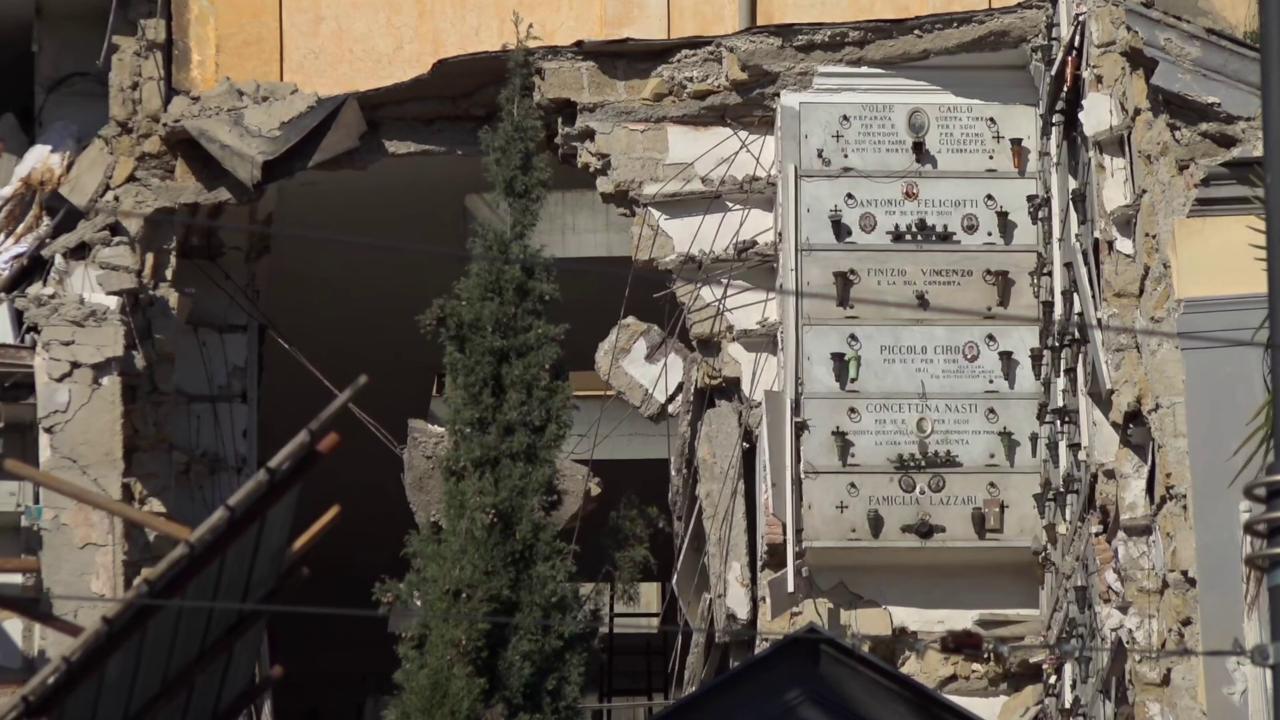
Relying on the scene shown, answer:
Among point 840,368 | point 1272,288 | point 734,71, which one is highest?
point 734,71

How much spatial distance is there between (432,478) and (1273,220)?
845cm

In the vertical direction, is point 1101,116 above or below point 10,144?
below

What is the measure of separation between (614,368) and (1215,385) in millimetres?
4980

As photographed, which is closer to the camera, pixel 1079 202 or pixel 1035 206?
pixel 1079 202

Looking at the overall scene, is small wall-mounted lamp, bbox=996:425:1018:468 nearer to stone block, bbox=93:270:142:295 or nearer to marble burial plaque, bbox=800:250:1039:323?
marble burial plaque, bbox=800:250:1039:323

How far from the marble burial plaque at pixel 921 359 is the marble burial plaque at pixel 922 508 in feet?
1.88

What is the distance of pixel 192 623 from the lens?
812 cm

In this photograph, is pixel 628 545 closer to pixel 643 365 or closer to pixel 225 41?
pixel 643 365

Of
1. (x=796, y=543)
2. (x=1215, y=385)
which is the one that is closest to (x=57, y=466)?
(x=796, y=543)

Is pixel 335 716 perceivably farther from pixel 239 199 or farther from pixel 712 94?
pixel 712 94

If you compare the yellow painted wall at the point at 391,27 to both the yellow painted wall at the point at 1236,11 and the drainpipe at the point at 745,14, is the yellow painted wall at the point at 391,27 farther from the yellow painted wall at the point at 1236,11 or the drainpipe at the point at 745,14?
the yellow painted wall at the point at 1236,11

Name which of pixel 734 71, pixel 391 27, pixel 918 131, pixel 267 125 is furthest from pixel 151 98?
pixel 918 131

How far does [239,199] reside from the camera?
14500 mm

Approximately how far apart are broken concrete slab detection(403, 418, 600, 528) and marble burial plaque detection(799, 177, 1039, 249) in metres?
2.32
